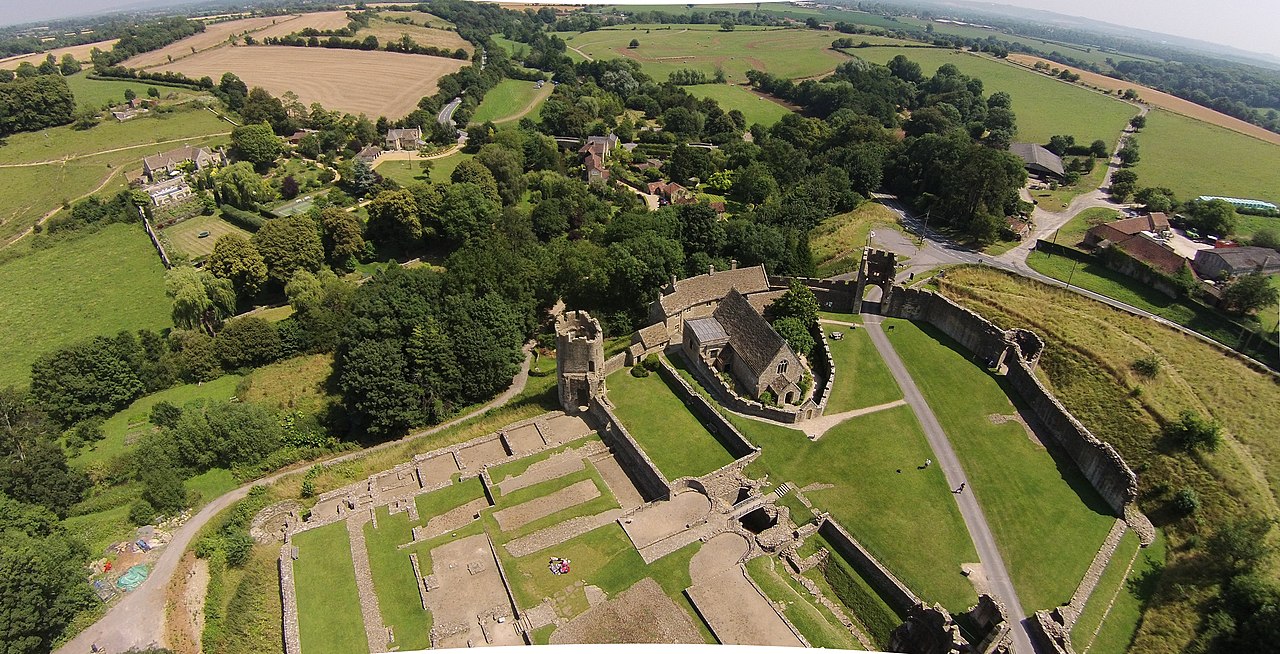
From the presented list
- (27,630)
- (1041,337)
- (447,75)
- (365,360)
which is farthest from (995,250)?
(447,75)

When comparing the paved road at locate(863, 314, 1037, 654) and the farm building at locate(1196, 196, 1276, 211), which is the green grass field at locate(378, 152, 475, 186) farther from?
the farm building at locate(1196, 196, 1276, 211)

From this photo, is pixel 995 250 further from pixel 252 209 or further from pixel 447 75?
pixel 447 75

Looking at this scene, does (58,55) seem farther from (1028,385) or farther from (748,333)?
(1028,385)

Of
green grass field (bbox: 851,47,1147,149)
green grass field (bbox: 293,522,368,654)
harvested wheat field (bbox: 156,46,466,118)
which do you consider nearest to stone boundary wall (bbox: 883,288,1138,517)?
green grass field (bbox: 293,522,368,654)

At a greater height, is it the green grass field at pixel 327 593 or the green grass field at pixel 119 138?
the green grass field at pixel 119 138

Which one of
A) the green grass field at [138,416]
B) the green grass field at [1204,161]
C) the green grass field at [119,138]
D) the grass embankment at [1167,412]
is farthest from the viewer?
the green grass field at [119,138]

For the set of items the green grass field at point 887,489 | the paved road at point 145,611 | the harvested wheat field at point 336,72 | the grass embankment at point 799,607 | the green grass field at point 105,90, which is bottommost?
the paved road at point 145,611

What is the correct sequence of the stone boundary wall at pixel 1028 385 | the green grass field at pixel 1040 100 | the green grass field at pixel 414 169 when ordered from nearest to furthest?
the stone boundary wall at pixel 1028 385
the green grass field at pixel 414 169
the green grass field at pixel 1040 100

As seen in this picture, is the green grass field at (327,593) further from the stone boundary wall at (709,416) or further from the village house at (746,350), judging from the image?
the village house at (746,350)

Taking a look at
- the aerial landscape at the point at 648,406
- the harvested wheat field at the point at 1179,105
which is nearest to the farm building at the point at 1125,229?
the aerial landscape at the point at 648,406
